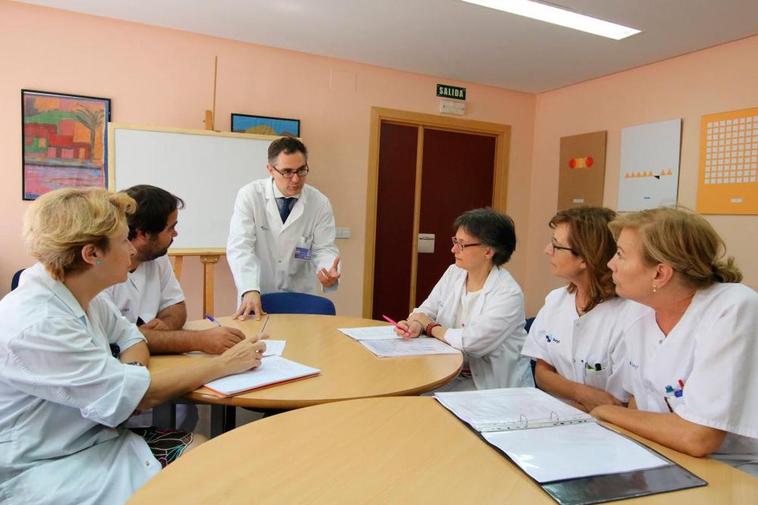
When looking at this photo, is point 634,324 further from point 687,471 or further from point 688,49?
point 688,49

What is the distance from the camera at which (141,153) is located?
350 centimetres

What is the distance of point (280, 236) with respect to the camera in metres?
2.88

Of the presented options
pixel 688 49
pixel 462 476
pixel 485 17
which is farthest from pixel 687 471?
pixel 688 49

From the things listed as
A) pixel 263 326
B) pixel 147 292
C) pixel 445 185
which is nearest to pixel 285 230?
pixel 263 326

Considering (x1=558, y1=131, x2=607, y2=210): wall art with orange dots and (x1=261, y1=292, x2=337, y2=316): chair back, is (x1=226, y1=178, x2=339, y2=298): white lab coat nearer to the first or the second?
(x1=261, y1=292, x2=337, y2=316): chair back

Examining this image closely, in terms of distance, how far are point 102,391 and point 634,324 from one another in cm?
140

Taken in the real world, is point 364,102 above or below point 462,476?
above

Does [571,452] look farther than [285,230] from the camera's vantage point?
No

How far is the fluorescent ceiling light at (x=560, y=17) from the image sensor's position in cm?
307

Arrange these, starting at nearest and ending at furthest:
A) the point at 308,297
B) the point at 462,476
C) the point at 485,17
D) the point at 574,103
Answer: the point at 462,476 < the point at 308,297 < the point at 485,17 < the point at 574,103

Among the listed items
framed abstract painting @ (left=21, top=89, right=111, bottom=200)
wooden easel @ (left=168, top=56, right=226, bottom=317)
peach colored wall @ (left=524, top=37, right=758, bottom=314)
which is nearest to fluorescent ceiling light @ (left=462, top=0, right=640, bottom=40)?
peach colored wall @ (left=524, top=37, right=758, bottom=314)

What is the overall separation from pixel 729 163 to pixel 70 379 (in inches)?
164

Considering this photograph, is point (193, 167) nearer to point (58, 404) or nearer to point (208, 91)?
point (208, 91)

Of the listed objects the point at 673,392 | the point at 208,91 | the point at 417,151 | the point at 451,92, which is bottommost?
the point at 673,392
